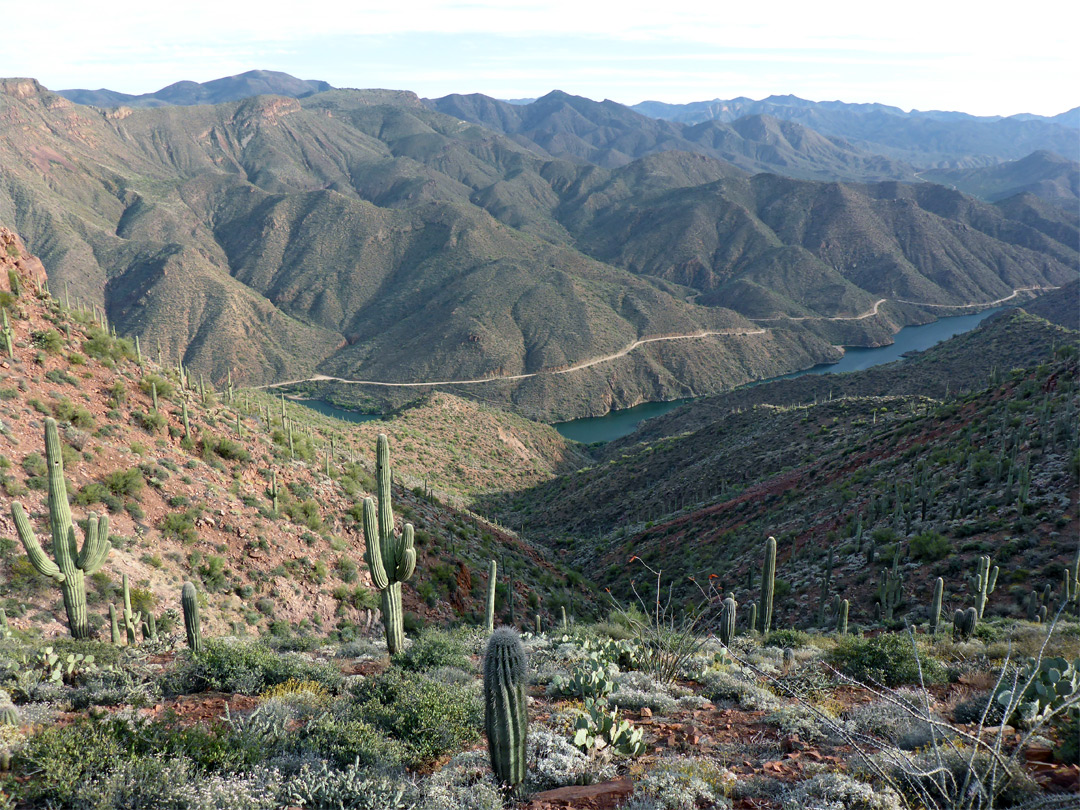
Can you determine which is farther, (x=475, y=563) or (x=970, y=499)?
(x=475, y=563)

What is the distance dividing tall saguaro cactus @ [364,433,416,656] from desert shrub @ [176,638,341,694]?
174 cm

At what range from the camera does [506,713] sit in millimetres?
7016

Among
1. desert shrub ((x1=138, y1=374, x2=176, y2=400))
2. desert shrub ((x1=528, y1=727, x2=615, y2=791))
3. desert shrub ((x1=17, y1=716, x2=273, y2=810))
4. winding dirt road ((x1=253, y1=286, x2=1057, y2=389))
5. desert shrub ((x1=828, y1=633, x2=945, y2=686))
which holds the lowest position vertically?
winding dirt road ((x1=253, y1=286, x2=1057, y2=389))

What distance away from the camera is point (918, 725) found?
766cm

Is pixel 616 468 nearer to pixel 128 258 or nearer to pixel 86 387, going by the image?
pixel 86 387

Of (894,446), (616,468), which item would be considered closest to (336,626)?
(894,446)

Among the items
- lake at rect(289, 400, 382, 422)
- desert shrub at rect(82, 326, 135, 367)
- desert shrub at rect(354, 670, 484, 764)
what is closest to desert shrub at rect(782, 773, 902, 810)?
desert shrub at rect(354, 670, 484, 764)

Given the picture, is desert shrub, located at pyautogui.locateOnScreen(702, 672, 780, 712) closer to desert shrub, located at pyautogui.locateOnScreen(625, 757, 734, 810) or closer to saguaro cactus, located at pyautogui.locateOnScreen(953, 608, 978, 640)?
desert shrub, located at pyautogui.locateOnScreen(625, 757, 734, 810)

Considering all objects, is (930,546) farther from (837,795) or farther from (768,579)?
(837,795)

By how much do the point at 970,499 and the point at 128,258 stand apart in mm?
150824

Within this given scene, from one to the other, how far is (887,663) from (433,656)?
300 inches

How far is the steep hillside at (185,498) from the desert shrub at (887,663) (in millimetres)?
12695

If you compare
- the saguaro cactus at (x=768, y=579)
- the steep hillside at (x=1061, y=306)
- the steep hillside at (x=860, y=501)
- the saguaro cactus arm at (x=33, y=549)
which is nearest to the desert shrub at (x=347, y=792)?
the saguaro cactus arm at (x=33, y=549)

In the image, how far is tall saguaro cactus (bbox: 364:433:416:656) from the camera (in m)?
11.6
